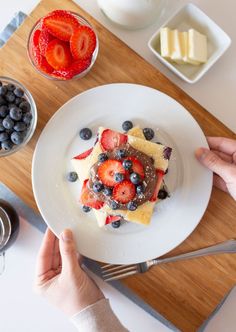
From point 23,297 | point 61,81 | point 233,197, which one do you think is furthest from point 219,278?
point 61,81

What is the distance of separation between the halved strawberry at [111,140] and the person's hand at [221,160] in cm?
25

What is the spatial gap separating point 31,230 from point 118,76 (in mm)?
607

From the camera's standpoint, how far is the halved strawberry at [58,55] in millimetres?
1281

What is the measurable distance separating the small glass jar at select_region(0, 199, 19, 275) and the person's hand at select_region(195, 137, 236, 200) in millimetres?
648

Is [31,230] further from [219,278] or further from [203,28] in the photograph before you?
[203,28]

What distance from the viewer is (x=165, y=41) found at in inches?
54.6

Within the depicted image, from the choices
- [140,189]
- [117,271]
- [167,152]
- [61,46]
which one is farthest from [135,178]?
[61,46]

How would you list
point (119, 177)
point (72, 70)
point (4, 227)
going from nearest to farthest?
point (119, 177)
point (72, 70)
point (4, 227)

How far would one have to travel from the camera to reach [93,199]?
1.28m


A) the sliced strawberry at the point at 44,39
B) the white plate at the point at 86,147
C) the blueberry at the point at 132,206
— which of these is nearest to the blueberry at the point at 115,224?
the white plate at the point at 86,147

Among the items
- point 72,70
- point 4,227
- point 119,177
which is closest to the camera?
point 119,177

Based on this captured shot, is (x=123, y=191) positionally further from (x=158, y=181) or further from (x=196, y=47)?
(x=196, y=47)

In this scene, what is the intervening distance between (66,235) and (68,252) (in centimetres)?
5

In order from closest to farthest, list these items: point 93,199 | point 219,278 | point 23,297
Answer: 1. point 93,199
2. point 219,278
3. point 23,297
